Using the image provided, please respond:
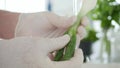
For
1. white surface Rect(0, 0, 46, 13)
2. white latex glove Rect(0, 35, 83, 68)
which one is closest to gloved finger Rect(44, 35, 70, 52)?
white latex glove Rect(0, 35, 83, 68)

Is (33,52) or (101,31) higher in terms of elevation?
(33,52)

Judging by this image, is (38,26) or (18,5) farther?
(18,5)

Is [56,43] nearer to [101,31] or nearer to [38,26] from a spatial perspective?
[38,26]

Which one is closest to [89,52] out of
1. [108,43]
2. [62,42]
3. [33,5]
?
[108,43]

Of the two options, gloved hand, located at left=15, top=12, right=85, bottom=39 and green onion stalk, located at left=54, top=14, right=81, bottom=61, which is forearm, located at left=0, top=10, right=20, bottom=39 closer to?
gloved hand, located at left=15, top=12, right=85, bottom=39

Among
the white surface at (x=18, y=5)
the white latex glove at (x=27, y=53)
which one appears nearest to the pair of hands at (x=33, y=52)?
the white latex glove at (x=27, y=53)

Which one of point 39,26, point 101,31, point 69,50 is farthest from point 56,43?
point 101,31

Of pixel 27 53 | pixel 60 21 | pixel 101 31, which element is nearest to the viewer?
pixel 27 53
